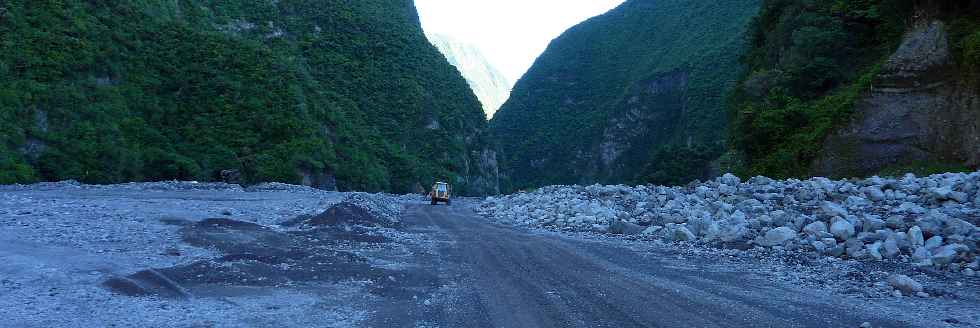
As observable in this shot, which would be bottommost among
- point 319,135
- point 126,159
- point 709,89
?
point 126,159

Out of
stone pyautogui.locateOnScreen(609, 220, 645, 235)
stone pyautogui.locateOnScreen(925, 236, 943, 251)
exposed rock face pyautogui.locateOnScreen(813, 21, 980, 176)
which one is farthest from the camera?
exposed rock face pyautogui.locateOnScreen(813, 21, 980, 176)

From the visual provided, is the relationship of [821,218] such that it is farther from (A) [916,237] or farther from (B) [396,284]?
(B) [396,284]

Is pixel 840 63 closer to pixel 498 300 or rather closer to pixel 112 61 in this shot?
pixel 498 300

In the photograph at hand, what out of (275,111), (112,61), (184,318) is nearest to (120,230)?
(184,318)

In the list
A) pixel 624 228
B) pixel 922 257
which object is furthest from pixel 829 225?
pixel 624 228

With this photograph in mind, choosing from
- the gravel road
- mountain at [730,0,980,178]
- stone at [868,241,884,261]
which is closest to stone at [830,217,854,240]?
stone at [868,241,884,261]

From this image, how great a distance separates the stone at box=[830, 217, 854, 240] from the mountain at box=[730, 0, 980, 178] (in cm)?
1373

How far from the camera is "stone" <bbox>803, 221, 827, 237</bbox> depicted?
1003 cm

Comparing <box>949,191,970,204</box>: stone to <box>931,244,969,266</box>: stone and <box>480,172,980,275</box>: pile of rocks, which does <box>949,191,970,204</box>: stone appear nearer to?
<box>480,172,980,275</box>: pile of rocks

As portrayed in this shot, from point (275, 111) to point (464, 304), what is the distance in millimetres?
48970

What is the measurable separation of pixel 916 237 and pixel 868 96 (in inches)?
694

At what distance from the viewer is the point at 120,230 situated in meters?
10.4

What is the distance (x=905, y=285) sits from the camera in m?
6.93

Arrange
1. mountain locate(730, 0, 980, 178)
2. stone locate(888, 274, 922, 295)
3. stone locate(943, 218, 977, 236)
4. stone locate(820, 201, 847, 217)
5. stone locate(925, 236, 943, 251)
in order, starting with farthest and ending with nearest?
mountain locate(730, 0, 980, 178)
stone locate(820, 201, 847, 217)
stone locate(943, 218, 977, 236)
stone locate(925, 236, 943, 251)
stone locate(888, 274, 922, 295)
